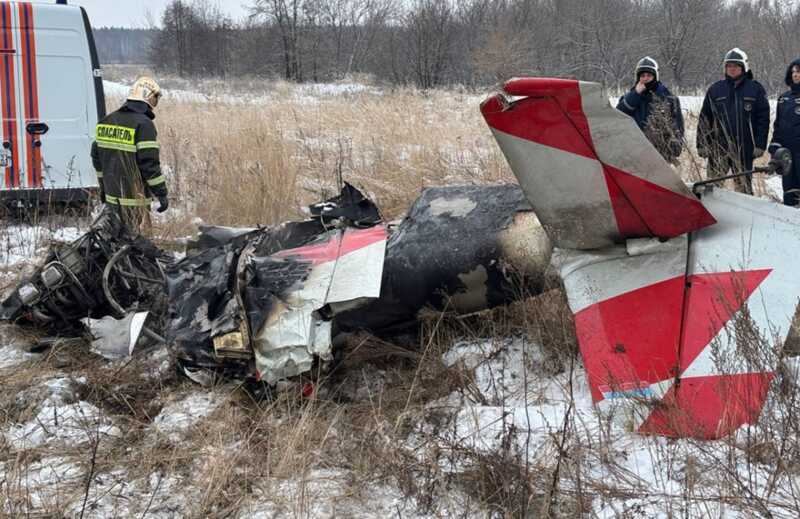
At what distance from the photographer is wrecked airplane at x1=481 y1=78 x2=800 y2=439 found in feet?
7.88

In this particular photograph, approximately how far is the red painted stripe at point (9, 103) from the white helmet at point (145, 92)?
6.14 feet

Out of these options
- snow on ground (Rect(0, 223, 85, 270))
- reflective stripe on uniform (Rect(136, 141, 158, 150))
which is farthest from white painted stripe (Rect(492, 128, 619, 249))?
snow on ground (Rect(0, 223, 85, 270))

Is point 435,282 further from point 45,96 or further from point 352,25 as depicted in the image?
point 352,25

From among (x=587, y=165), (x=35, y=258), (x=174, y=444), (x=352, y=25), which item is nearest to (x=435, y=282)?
(x=587, y=165)

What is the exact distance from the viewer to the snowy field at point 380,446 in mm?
2201

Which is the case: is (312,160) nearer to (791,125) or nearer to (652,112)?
(652,112)

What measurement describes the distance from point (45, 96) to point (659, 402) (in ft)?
21.4

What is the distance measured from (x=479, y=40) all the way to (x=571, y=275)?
28.8 m

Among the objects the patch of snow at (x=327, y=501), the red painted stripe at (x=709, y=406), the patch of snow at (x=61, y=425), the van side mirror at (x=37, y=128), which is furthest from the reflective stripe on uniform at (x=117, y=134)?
the red painted stripe at (x=709, y=406)

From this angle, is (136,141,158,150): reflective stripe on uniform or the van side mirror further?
the van side mirror

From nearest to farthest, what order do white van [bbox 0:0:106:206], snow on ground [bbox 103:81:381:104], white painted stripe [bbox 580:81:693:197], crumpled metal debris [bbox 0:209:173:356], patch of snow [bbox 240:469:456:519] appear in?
1. patch of snow [bbox 240:469:456:519]
2. white painted stripe [bbox 580:81:693:197]
3. crumpled metal debris [bbox 0:209:173:356]
4. white van [bbox 0:0:106:206]
5. snow on ground [bbox 103:81:381:104]

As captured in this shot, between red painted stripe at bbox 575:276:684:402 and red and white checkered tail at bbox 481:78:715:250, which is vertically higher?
red and white checkered tail at bbox 481:78:715:250

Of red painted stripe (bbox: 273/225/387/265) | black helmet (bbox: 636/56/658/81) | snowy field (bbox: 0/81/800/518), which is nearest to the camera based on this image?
snowy field (bbox: 0/81/800/518)

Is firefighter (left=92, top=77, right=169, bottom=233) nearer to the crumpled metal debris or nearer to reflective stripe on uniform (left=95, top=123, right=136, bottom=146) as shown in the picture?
reflective stripe on uniform (left=95, top=123, right=136, bottom=146)
